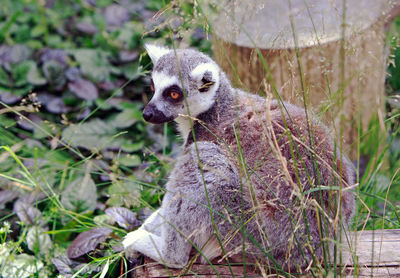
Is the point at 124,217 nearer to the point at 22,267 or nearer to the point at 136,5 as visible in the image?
the point at 22,267

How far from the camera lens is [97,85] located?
4969 mm

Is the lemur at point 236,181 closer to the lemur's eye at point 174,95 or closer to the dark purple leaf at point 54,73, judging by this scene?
the lemur's eye at point 174,95

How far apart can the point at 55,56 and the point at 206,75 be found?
2.98 metres

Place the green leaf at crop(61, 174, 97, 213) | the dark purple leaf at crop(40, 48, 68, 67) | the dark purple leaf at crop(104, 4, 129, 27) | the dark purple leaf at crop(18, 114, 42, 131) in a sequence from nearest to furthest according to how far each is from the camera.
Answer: the green leaf at crop(61, 174, 97, 213)
the dark purple leaf at crop(18, 114, 42, 131)
the dark purple leaf at crop(40, 48, 68, 67)
the dark purple leaf at crop(104, 4, 129, 27)

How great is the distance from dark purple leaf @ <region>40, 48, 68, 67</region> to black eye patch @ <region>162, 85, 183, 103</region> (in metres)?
2.70

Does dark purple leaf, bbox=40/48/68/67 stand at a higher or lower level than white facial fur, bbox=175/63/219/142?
lower

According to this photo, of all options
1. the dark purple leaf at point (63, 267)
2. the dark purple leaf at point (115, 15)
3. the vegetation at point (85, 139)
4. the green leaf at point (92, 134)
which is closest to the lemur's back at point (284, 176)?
the vegetation at point (85, 139)

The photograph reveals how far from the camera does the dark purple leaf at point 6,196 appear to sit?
349cm

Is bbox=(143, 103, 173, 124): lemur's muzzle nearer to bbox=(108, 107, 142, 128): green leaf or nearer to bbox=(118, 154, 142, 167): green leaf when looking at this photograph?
bbox=(118, 154, 142, 167): green leaf

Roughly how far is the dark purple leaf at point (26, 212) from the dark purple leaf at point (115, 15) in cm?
329

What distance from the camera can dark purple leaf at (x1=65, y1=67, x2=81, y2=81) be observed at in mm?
4918

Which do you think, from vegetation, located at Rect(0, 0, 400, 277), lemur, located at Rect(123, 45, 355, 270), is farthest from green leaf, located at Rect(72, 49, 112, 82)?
lemur, located at Rect(123, 45, 355, 270)

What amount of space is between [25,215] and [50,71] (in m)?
2.13

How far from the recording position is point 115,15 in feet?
19.8
